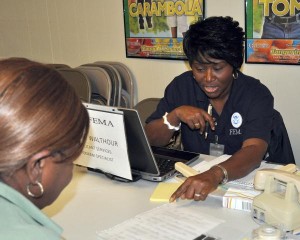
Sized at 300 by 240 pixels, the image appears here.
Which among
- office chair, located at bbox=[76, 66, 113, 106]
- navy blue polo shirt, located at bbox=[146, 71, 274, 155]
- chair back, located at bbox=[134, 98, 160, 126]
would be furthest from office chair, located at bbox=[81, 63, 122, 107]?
navy blue polo shirt, located at bbox=[146, 71, 274, 155]

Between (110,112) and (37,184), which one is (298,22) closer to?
(110,112)

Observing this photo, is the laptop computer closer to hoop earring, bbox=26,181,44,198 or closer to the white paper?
the white paper

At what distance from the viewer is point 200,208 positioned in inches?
58.6

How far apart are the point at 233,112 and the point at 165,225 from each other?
85 cm

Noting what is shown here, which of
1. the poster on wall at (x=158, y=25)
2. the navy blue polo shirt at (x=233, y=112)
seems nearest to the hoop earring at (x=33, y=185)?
the navy blue polo shirt at (x=233, y=112)

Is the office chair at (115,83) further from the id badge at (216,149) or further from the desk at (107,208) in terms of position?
the desk at (107,208)

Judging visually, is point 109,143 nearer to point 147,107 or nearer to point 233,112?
point 233,112

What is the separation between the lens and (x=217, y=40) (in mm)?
1896

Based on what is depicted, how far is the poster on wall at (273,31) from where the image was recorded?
2627mm

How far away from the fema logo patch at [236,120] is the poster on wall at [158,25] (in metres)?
1.22

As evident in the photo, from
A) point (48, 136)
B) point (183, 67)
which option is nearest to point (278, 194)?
point (48, 136)

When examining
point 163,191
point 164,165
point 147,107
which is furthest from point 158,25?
point 163,191

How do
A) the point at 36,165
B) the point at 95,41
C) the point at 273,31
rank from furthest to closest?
the point at 95,41 → the point at 273,31 → the point at 36,165

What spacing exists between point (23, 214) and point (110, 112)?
2.77 feet
